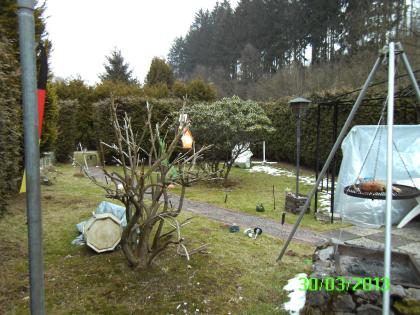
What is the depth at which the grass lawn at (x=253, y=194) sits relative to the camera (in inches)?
221

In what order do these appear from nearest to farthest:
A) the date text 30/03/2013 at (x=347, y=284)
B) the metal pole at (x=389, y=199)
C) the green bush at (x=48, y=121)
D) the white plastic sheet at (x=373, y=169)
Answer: the metal pole at (x=389, y=199)
the date text 30/03/2013 at (x=347, y=284)
the white plastic sheet at (x=373, y=169)
the green bush at (x=48, y=121)

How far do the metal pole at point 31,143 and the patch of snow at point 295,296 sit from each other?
1978mm

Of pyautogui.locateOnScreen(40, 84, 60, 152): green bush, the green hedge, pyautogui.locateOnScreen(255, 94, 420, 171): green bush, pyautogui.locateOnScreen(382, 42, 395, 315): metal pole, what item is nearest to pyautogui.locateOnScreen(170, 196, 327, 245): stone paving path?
pyautogui.locateOnScreen(382, 42, 395, 315): metal pole

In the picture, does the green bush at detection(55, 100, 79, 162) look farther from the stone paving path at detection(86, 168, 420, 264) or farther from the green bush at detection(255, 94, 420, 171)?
the stone paving path at detection(86, 168, 420, 264)

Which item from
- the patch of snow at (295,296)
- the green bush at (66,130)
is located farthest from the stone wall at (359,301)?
the green bush at (66,130)

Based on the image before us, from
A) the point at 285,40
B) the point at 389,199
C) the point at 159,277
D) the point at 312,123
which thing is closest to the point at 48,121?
the point at 159,277

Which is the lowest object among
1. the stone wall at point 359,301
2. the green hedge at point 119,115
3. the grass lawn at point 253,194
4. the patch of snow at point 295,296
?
the patch of snow at point 295,296

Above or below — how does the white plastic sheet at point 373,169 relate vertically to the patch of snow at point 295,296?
above

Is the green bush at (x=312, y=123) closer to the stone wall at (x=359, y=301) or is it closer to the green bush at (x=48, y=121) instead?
the stone wall at (x=359, y=301)

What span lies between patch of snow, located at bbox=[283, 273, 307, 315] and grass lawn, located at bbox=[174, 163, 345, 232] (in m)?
2.09

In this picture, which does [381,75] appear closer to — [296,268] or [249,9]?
[296,268]

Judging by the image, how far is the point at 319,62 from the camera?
17734 millimetres

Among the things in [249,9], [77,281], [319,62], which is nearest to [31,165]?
[77,281]

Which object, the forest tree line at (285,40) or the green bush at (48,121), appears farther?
the forest tree line at (285,40)
